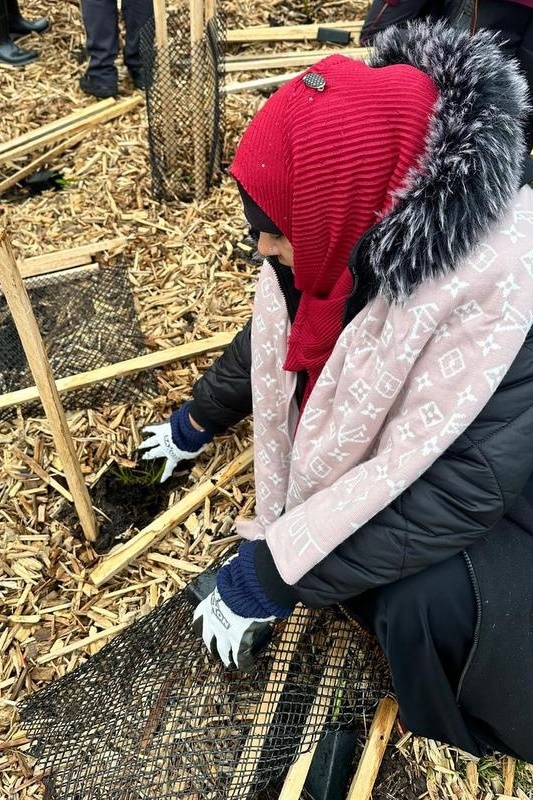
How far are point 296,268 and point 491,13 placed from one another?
222 cm

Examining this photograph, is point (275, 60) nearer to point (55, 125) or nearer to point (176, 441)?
point (55, 125)

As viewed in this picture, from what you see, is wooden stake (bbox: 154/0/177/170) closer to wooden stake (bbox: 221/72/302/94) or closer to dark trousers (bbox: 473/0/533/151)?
wooden stake (bbox: 221/72/302/94)

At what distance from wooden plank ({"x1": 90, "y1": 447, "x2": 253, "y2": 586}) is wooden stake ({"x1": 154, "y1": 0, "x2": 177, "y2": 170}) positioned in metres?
1.97

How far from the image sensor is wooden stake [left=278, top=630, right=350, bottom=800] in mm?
1641

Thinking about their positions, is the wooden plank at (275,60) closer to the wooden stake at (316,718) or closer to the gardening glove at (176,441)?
the gardening glove at (176,441)

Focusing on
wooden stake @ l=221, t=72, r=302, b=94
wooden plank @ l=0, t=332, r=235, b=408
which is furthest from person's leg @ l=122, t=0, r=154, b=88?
wooden plank @ l=0, t=332, r=235, b=408

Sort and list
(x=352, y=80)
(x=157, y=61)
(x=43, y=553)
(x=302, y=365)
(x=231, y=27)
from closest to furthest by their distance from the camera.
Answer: (x=352, y=80)
(x=302, y=365)
(x=43, y=553)
(x=157, y=61)
(x=231, y=27)

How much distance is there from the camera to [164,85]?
10.7ft

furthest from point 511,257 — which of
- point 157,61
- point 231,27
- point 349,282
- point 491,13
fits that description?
point 231,27

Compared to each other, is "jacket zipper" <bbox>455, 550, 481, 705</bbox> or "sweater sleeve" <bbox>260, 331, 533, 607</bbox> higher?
"sweater sleeve" <bbox>260, 331, 533, 607</bbox>

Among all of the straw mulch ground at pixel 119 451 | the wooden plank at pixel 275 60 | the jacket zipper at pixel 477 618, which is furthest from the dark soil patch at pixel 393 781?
the wooden plank at pixel 275 60

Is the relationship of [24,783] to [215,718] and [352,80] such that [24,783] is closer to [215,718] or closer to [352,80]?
[215,718]

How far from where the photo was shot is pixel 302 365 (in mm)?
1574

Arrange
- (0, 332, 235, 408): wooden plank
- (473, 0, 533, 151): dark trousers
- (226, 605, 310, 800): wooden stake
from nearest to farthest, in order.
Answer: (226, 605, 310, 800): wooden stake → (0, 332, 235, 408): wooden plank → (473, 0, 533, 151): dark trousers
